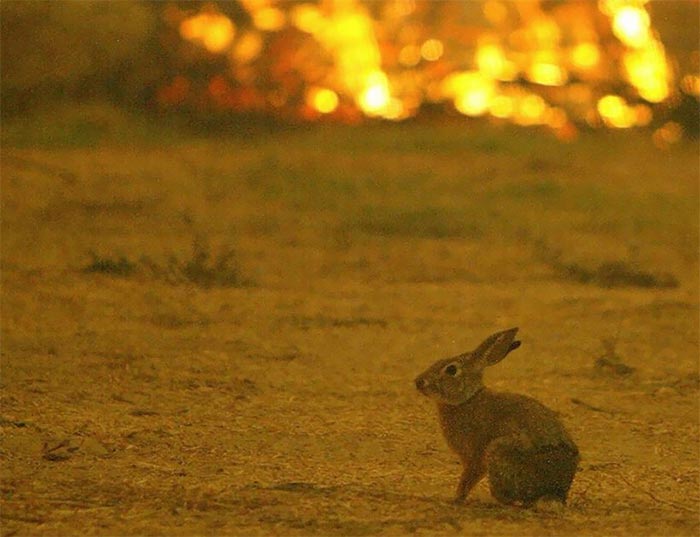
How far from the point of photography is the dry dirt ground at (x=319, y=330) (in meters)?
5.04

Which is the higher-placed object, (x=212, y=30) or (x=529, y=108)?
(x=212, y=30)

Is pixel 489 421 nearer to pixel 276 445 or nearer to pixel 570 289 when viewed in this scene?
pixel 276 445

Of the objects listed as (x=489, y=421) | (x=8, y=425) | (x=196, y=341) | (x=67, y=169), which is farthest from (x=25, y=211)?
(x=489, y=421)

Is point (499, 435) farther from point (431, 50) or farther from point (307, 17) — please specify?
point (431, 50)

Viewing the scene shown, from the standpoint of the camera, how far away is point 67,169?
11.4 meters

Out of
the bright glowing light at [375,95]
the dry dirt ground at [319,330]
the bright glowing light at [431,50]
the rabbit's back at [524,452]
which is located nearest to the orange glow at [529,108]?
the bright glowing light at [431,50]

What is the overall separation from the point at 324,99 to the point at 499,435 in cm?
1245

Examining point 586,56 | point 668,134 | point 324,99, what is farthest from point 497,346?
point 668,134

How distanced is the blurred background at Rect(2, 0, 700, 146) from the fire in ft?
0.04

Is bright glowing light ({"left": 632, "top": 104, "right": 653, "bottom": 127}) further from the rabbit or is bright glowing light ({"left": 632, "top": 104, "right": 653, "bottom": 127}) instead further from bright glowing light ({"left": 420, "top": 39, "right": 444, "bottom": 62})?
the rabbit

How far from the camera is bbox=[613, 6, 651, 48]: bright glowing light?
1791cm

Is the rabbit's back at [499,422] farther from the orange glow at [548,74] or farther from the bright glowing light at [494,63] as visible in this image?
the orange glow at [548,74]

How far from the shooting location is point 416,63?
17.3 metres

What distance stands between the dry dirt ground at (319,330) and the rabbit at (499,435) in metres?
0.11
